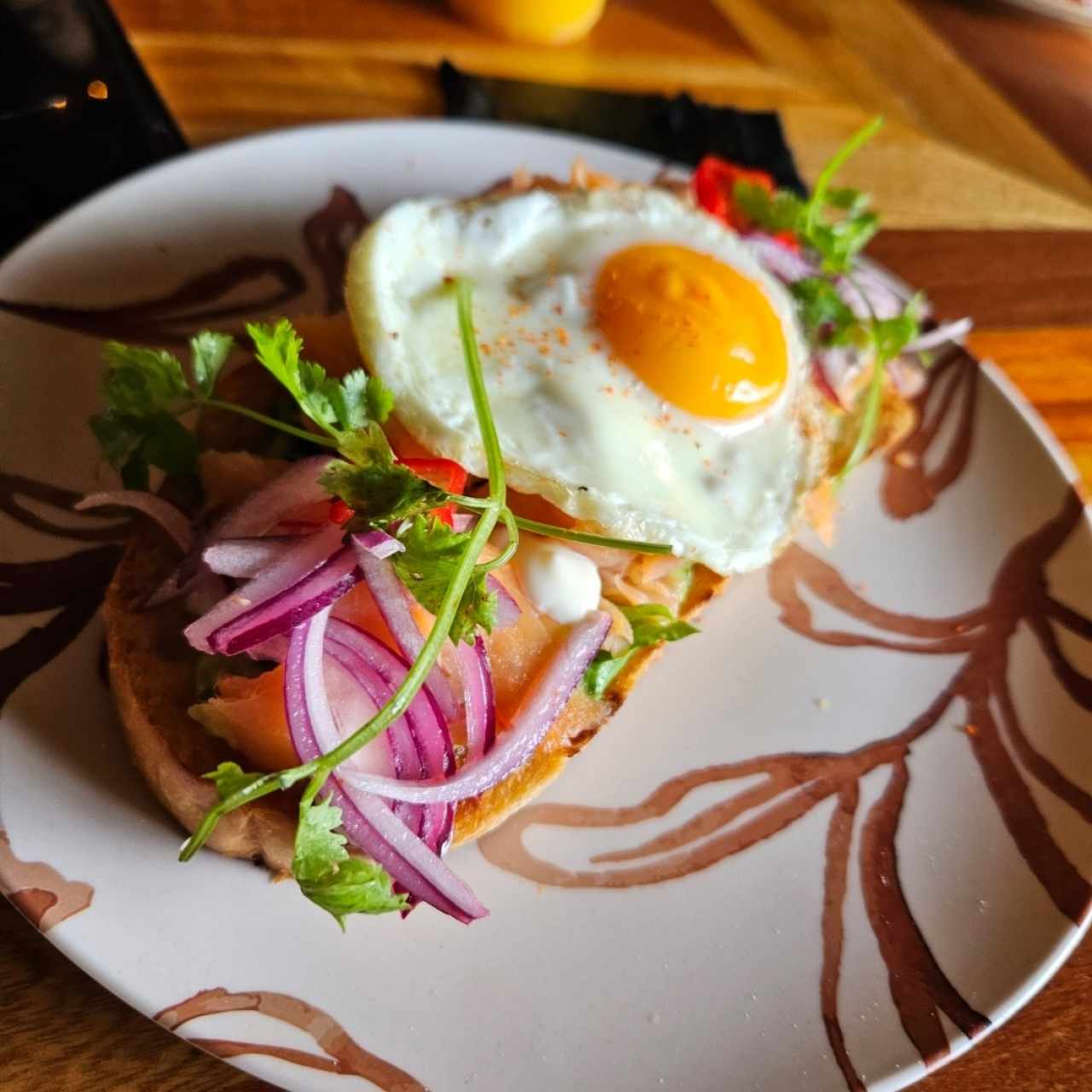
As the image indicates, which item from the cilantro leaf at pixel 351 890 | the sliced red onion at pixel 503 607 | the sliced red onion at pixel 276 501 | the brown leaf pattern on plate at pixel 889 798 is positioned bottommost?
the brown leaf pattern on plate at pixel 889 798

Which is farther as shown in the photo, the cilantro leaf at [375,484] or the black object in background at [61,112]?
the black object in background at [61,112]

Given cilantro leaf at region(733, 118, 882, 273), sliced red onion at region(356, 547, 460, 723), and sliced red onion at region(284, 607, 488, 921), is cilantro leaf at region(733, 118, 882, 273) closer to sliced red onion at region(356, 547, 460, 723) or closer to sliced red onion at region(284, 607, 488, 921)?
sliced red onion at region(356, 547, 460, 723)

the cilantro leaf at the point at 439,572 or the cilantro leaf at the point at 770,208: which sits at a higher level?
the cilantro leaf at the point at 770,208

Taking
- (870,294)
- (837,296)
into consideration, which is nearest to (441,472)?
(837,296)

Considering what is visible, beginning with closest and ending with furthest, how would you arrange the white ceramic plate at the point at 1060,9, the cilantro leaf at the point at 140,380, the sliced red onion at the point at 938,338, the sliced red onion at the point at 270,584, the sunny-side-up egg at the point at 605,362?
1. the sliced red onion at the point at 270,584
2. the cilantro leaf at the point at 140,380
3. the sunny-side-up egg at the point at 605,362
4. the sliced red onion at the point at 938,338
5. the white ceramic plate at the point at 1060,9

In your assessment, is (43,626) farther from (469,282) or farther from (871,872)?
(871,872)

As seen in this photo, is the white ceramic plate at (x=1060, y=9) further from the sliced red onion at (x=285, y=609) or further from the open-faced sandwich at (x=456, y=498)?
the sliced red onion at (x=285, y=609)


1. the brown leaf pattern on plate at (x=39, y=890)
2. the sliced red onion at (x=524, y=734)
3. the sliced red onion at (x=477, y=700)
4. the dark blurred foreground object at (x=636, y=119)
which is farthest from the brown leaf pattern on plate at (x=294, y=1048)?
the dark blurred foreground object at (x=636, y=119)
